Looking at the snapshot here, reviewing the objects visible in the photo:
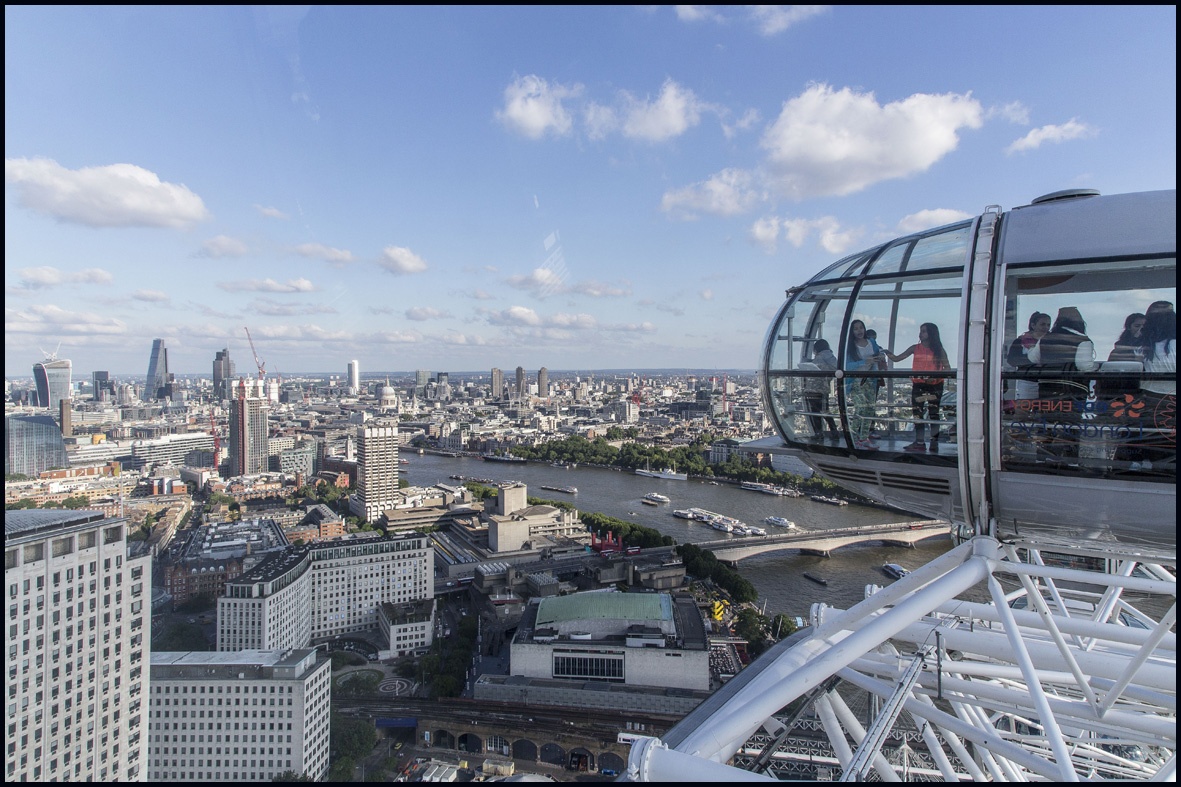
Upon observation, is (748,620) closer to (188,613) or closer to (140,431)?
(188,613)

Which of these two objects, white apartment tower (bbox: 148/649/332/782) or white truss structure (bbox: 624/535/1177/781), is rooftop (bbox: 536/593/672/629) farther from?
white truss structure (bbox: 624/535/1177/781)

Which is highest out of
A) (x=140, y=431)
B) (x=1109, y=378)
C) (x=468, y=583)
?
(x=1109, y=378)

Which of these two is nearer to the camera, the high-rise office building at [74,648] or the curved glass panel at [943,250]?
the curved glass panel at [943,250]

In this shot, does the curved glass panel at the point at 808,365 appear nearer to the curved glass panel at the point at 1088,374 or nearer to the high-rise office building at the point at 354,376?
the curved glass panel at the point at 1088,374

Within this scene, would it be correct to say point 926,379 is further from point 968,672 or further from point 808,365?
point 968,672

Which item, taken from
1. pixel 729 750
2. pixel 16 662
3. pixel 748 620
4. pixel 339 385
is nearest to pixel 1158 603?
pixel 748 620

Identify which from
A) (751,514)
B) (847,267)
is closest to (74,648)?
(847,267)

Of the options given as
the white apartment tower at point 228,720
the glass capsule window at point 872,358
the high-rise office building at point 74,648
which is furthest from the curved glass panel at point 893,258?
the white apartment tower at point 228,720
